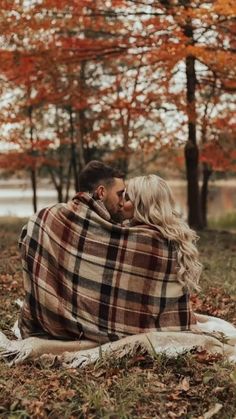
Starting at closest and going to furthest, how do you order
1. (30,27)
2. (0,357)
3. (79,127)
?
(0,357) < (30,27) < (79,127)

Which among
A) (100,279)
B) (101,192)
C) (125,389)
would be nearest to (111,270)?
(100,279)

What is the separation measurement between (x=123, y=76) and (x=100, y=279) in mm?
13644

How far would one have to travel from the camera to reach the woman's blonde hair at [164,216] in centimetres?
483

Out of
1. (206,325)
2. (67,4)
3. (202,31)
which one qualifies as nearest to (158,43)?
(202,31)

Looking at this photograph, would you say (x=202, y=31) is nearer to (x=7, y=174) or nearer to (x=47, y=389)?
(x=47, y=389)

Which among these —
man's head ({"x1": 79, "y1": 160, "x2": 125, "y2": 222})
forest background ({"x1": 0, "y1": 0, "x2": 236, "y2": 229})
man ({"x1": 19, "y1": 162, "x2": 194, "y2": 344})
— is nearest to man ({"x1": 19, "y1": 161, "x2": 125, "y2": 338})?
man ({"x1": 19, "y1": 162, "x2": 194, "y2": 344})

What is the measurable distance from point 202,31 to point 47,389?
984 centimetres

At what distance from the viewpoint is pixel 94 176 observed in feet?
19.1

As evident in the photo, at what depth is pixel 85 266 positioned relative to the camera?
4941 millimetres

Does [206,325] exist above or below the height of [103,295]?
below

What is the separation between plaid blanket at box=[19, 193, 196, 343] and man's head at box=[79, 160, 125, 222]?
789 mm

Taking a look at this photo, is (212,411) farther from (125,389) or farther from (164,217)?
(164,217)

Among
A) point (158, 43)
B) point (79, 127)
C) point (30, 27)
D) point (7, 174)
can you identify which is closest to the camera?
point (30, 27)

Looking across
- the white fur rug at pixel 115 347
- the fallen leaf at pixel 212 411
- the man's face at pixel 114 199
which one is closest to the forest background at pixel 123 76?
the man's face at pixel 114 199
